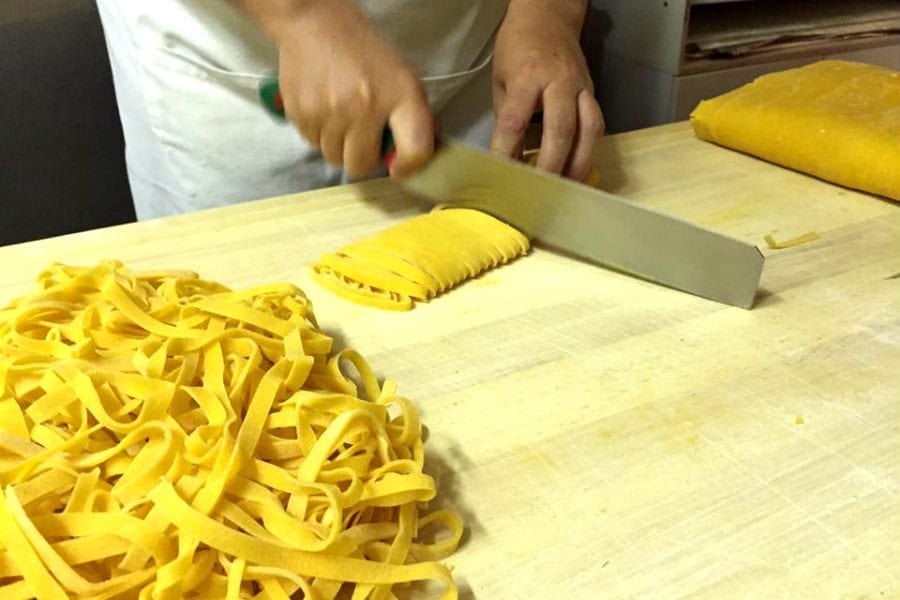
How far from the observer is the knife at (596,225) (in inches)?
28.1

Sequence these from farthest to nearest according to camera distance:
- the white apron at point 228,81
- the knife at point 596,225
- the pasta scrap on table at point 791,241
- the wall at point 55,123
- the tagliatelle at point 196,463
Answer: the wall at point 55,123
the white apron at point 228,81
the pasta scrap on table at point 791,241
the knife at point 596,225
the tagliatelle at point 196,463

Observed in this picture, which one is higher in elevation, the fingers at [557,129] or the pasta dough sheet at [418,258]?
the fingers at [557,129]

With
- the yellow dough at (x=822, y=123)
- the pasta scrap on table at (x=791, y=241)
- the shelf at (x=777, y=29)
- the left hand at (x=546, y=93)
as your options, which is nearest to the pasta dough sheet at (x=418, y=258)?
the left hand at (x=546, y=93)

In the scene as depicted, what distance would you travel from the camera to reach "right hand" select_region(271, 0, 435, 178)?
0.75m

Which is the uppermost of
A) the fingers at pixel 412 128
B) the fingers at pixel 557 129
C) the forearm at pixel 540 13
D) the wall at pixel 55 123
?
the forearm at pixel 540 13

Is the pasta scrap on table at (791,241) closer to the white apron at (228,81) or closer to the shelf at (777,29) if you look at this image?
the white apron at (228,81)

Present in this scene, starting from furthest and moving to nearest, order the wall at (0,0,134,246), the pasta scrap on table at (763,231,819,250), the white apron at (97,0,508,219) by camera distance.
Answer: the wall at (0,0,134,246) < the white apron at (97,0,508,219) < the pasta scrap on table at (763,231,819,250)

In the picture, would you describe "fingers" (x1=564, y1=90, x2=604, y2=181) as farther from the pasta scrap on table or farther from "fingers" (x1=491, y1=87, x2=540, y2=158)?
the pasta scrap on table

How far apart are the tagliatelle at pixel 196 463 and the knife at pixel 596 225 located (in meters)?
0.26

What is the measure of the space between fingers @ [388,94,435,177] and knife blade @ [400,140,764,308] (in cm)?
3

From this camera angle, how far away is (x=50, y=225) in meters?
1.42

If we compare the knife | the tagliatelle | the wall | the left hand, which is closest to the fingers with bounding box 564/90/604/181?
the left hand

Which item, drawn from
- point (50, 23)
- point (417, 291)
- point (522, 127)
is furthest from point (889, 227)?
point (50, 23)

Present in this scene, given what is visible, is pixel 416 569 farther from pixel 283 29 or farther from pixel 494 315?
pixel 283 29
